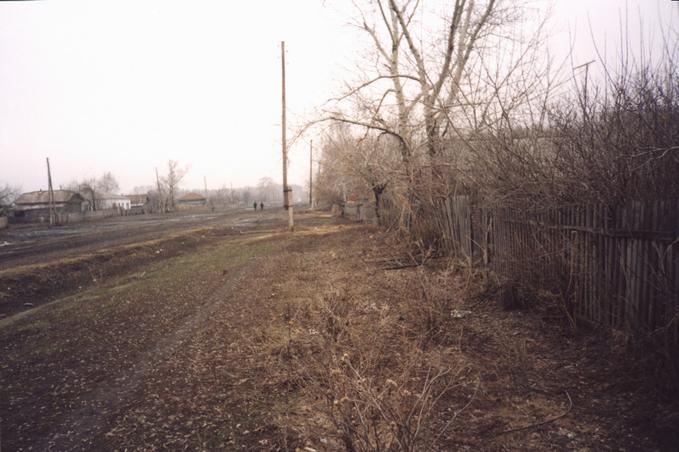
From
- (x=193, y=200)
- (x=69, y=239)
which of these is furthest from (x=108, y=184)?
(x=69, y=239)

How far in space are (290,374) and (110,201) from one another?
98225 millimetres

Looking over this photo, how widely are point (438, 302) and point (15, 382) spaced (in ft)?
17.4

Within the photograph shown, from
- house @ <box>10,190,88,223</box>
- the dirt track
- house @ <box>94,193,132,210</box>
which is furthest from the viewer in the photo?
house @ <box>94,193,132,210</box>

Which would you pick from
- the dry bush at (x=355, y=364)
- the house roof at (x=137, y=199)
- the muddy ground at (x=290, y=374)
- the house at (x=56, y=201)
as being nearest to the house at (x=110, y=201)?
the house roof at (x=137, y=199)

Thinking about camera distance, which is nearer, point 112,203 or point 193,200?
point 112,203

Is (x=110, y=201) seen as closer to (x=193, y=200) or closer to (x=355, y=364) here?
(x=193, y=200)

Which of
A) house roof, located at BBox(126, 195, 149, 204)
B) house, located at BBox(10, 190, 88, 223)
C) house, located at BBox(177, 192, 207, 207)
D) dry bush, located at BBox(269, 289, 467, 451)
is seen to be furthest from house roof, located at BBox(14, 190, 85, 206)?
dry bush, located at BBox(269, 289, 467, 451)

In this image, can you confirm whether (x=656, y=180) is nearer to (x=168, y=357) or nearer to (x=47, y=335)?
(x=168, y=357)

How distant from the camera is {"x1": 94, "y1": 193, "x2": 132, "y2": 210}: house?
266 ft

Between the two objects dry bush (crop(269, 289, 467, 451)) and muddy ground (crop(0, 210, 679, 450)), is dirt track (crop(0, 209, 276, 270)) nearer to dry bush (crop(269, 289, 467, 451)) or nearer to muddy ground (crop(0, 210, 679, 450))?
muddy ground (crop(0, 210, 679, 450))

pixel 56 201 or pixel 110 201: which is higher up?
pixel 110 201

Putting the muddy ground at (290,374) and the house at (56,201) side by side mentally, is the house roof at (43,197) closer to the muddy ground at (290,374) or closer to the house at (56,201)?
the house at (56,201)

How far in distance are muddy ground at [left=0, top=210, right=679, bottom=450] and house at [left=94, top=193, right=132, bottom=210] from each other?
262 feet

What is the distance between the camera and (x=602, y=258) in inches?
168
